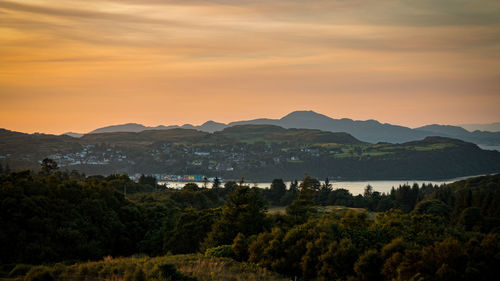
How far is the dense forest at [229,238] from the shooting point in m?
17.4

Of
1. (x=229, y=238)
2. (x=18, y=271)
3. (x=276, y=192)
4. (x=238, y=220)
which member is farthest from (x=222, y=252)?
(x=276, y=192)

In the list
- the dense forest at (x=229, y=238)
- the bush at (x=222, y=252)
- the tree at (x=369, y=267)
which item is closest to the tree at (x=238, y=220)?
the dense forest at (x=229, y=238)

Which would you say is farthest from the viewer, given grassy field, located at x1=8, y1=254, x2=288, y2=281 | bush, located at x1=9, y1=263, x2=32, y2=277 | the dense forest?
the dense forest

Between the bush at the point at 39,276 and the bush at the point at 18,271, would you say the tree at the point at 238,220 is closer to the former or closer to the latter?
the bush at the point at 18,271

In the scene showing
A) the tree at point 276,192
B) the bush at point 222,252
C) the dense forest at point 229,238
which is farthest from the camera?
the tree at point 276,192

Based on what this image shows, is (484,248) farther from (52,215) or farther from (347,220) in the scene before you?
(52,215)

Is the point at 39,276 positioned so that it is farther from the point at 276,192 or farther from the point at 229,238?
the point at 276,192

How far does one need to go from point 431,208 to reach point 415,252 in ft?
165

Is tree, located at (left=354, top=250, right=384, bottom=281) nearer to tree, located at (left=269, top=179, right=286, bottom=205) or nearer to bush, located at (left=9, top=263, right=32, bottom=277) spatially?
bush, located at (left=9, top=263, right=32, bottom=277)

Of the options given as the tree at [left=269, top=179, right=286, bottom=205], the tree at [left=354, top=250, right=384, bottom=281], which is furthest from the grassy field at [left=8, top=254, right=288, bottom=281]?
the tree at [left=269, top=179, right=286, bottom=205]

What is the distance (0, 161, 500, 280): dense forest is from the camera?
1744 cm

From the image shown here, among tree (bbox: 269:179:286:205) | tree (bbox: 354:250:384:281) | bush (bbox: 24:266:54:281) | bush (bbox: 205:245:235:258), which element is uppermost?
bush (bbox: 24:266:54:281)

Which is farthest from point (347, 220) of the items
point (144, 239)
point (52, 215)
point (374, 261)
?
point (52, 215)

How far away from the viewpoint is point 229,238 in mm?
33438
